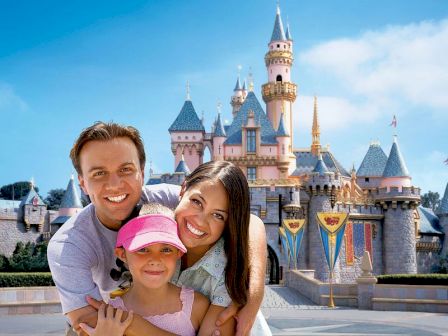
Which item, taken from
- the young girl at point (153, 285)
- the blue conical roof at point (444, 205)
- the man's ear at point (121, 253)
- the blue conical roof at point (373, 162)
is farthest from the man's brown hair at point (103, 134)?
the blue conical roof at point (373, 162)

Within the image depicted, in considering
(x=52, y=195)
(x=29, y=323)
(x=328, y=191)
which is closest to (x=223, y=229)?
(x=29, y=323)

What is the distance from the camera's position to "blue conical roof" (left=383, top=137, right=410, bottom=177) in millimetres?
33281

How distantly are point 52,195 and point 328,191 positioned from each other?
48054mm

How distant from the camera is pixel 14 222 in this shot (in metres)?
39.2

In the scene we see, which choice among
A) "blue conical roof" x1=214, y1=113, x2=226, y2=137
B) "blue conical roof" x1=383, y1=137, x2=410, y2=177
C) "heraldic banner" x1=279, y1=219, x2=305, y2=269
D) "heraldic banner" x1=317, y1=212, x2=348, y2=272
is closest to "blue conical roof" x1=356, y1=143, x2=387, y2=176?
"blue conical roof" x1=383, y1=137, x2=410, y2=177

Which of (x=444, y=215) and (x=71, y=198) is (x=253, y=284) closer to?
(x=71, y=198)

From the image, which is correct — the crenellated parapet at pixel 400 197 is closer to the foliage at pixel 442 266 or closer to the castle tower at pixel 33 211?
the foliage at pixel 442 266

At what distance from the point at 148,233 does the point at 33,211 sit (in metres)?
39.1

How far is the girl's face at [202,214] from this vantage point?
107 inches

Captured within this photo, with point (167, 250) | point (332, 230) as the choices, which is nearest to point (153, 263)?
point (167, 250)

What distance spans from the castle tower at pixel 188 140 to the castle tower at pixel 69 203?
614 centimetres

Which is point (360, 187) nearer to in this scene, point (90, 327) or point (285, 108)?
point (285, 108)

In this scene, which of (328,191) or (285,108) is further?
(285,108)

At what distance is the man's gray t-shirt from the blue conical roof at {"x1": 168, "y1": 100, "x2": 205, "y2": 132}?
36.4 m
